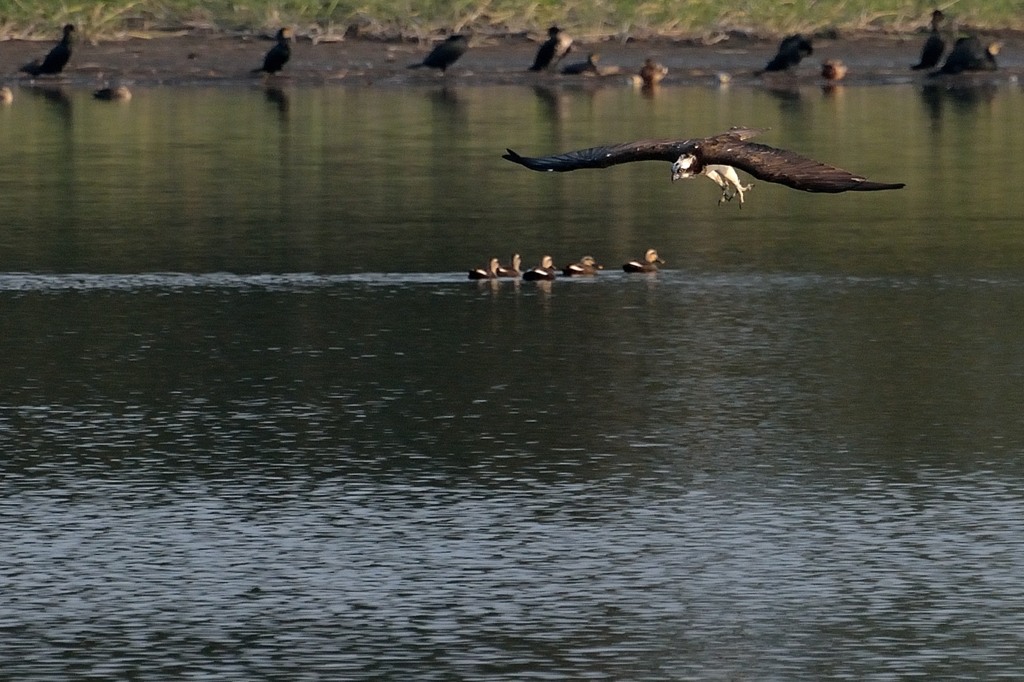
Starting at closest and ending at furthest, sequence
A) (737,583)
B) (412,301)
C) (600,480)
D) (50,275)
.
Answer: (737,583) → (600,480) → (412,301) → (50,275)

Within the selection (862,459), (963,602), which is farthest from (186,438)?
(963,602)

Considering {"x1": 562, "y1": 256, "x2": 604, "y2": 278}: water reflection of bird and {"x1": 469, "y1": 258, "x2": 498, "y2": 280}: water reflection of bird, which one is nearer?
{"x1": 469, "y1": 258, "x2": 498, "y2": 280}: water reflection of bird

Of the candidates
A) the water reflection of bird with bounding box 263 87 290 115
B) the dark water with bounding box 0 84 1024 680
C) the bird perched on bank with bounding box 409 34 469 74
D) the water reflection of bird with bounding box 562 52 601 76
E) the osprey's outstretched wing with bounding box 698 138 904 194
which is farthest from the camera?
the water reflection of bird with bounding box 562 52 601 76

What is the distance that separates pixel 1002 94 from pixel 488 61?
14628mm

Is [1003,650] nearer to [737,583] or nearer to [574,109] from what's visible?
[737,583]

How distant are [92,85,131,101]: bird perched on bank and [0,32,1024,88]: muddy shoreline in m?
2.06

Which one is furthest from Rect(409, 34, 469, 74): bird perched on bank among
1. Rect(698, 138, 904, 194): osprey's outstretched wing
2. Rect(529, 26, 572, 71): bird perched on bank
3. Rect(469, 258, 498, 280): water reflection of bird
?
Rect(698, 138, 904, 194): osprey's outstretched wing

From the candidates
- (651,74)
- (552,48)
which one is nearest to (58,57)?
(552,48)

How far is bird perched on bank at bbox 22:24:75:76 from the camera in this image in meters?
68.3

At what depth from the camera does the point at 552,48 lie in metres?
68.9

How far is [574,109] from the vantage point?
214ft

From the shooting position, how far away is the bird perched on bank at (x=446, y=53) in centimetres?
6888

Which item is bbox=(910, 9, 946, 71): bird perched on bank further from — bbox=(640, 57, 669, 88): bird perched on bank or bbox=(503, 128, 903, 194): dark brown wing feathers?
bbox=(503, 128, 903, 194): dark brown wing feathers

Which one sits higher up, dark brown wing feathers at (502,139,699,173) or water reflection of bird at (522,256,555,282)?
dark brown wing feathers at (502,139,699,173)
